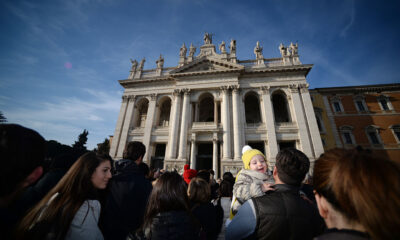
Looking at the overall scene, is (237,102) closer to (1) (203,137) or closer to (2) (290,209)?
(1) (203,137)

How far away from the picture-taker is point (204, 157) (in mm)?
15414

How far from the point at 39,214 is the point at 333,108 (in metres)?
24.3

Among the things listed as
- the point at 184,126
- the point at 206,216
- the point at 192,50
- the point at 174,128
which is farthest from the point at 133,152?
the point at 192,50

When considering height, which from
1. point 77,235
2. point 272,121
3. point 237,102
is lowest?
point 77,235

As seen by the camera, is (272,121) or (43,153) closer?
(43,153)

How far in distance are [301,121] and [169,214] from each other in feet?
52.2

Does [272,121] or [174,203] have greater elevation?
[272,121]

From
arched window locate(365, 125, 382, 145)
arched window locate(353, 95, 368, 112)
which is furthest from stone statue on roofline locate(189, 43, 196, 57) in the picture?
arched window locate(365, 125, 382, 145)

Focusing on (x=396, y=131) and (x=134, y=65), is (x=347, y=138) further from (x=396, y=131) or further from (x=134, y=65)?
(x=134, y=65)

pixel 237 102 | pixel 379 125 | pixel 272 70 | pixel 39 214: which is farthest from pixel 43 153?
pixel 379 125

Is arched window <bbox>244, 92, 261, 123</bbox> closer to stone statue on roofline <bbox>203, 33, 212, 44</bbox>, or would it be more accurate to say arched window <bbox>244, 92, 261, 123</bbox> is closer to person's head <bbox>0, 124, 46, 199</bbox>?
stone statue on roofline <bbox>203, 33, 212, 44</bbox>

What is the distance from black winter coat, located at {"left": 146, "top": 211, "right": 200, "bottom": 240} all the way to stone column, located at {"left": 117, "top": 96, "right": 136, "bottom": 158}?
16202mm

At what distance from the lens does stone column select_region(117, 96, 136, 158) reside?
16094 millimetres

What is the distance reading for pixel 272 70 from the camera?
619 inches
